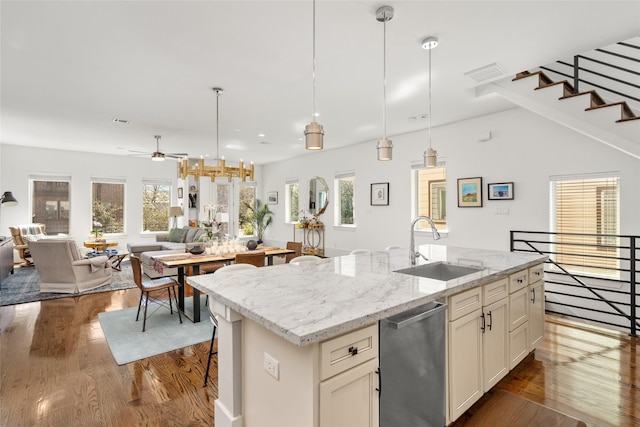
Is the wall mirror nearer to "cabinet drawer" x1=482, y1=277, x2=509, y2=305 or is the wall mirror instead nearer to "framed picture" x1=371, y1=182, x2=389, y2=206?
"framed picture" x1=371, y1=182, x2=389, y2=206

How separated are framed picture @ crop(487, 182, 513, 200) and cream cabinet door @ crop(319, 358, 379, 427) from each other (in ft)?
14.5

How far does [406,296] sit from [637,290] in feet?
12.8

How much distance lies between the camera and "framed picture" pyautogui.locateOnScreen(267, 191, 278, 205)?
10.0 meters

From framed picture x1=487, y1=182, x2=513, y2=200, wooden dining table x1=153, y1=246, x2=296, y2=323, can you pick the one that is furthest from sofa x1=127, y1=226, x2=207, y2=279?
framed picture x1=487, y1=182, x2=513, y2=200

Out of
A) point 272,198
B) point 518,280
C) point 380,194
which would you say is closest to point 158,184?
point 272,198

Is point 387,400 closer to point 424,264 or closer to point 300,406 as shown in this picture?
point 300,406

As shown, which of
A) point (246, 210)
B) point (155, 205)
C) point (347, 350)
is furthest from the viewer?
point (246, 210)

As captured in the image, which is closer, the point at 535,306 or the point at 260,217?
the point at 535,306

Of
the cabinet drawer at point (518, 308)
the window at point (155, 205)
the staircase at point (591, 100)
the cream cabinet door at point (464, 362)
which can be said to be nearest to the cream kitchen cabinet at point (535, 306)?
the cabinet drawer at point (518, 308)

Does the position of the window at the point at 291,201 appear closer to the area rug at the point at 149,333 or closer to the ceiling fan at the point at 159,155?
the ceiling fan at the point at 159,155

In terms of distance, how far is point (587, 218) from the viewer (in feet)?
13.9

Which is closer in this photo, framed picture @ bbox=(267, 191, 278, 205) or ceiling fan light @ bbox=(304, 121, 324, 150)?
ceiling fan light @ bbox=(304, 121, 324, 150)

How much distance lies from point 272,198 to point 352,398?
9.11 m

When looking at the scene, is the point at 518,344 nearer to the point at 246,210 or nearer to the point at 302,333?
the point at 302,333
